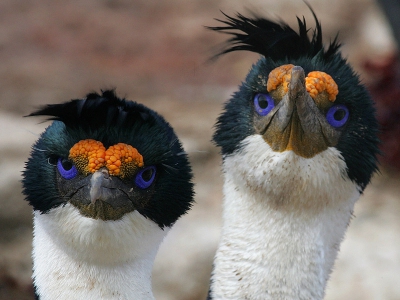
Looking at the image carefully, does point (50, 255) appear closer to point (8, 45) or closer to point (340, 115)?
point (340, 115)

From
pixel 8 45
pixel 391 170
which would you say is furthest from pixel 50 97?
pixel 391 170

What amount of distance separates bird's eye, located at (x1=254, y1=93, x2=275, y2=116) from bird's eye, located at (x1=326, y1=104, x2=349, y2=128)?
327mm

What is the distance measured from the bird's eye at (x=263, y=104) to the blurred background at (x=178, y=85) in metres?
1.20

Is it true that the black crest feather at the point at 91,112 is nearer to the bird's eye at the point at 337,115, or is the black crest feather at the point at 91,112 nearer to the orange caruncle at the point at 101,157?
the orange caruncle at the point at 101,157

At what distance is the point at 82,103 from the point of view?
3.35 m

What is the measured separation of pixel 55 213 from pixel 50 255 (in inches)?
9.3

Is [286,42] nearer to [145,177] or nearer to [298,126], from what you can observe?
[298,126]

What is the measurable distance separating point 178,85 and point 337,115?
7.65m

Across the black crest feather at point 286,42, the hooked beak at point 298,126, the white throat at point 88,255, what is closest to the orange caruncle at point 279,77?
the hooked beak at point 298,126

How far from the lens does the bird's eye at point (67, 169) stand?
3.37 meters

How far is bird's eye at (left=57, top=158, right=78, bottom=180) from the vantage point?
337cm

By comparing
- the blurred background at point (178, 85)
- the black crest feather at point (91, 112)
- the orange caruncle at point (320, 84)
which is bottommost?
the blurred background at point (178, 85)

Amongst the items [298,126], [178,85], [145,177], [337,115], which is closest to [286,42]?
[337,115]

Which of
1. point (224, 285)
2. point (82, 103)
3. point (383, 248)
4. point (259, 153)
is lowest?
point (383, 248)
